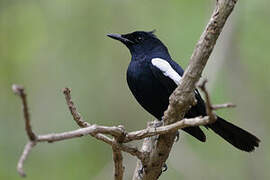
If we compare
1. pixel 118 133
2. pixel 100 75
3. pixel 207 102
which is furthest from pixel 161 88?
pixel 100 75

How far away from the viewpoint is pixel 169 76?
3.68m

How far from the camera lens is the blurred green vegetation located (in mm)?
5219

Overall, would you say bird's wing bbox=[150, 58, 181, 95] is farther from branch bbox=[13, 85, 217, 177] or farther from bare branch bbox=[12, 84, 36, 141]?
bare branch bbox=[12, 84, 36, 141]

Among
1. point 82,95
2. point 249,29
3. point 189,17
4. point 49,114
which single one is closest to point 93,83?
point 82,95

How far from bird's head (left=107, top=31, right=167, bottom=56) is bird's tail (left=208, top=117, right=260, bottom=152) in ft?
2.98

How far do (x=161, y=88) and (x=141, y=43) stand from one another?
2.08ft

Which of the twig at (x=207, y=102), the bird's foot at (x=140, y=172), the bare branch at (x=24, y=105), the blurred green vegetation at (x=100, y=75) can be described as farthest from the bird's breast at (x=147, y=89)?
the bare branch at (x=24, y=105)

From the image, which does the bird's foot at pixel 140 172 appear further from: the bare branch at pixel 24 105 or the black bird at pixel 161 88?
the bare branch at pixel 24 105

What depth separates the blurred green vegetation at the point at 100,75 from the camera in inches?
205

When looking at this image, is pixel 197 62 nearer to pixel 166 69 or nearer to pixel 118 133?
pixel 118 133

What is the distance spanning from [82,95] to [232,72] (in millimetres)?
1864

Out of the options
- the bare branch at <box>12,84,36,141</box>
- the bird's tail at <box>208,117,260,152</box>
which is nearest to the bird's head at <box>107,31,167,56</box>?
the bird's tail at <box>208,117,260,152</box>

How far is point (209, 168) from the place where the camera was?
5500 millimetres

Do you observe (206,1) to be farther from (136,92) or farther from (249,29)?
(136,92)
